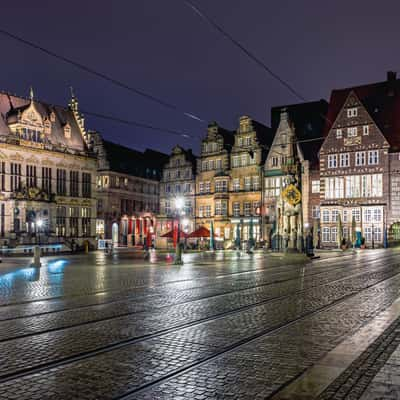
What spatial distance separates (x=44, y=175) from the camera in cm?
4934

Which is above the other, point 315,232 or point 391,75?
point 391,75

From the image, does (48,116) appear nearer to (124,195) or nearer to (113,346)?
(124,195)

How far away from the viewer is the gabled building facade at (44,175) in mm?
45688

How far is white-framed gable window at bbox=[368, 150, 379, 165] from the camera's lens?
53197 mm

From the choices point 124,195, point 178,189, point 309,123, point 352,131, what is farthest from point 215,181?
point 352,131

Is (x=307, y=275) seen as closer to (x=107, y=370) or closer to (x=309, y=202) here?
(x=107, y=370)

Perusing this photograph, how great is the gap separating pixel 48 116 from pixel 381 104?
Result: 119 ft

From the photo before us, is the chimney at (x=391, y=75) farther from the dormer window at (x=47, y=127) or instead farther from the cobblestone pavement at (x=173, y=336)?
the cobblestone pavement at (x=173, y=336)

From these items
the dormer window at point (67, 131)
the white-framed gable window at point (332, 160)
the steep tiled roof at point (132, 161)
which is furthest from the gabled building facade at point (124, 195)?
the white-framed gable window at point (332, 160)

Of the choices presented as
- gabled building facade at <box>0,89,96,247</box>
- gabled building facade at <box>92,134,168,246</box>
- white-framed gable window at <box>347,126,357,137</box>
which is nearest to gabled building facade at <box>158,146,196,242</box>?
gabled building facade at <box>92,134,168,246</box>

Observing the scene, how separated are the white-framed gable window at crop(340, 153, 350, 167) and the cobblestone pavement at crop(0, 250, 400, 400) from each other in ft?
133

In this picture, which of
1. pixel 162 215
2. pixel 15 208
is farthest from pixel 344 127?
pixel 15 208

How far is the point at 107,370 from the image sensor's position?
255 inches

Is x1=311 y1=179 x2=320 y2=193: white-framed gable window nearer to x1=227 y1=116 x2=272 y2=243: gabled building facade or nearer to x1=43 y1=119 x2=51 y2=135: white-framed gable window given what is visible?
x1=227 y1=116 x2=272 y2=243: gabled building facade
